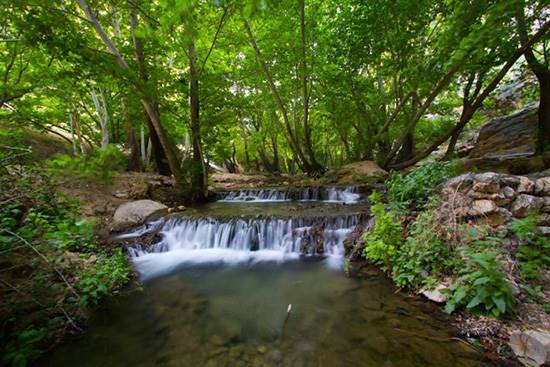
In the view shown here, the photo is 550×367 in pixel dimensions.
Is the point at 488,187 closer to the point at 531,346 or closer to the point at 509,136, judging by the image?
the point at 531,346

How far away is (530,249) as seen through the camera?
2.48 m

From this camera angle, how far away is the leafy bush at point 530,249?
232 centimetres

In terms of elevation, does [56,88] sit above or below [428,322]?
above

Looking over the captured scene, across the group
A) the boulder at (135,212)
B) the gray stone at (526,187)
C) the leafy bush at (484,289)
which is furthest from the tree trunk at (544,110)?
the boulder at (135,212)

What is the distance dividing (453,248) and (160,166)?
1019 cm

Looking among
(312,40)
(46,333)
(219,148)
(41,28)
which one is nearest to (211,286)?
(46,333)

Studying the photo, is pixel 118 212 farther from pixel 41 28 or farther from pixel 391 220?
pixel 391 220

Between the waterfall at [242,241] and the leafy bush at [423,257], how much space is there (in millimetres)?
1235

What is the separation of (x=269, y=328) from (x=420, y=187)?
3485 millimetres

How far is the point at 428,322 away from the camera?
8.18 feet

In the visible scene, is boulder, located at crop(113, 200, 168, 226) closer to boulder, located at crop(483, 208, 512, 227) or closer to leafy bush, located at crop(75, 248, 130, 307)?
leafy bush, located at crop(75, 248, 130, 307)

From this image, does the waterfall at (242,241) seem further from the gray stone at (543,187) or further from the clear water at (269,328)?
the gray stone at (543,187)

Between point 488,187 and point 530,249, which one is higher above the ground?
point 488,187

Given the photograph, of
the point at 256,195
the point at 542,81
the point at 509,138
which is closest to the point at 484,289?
the point at 542,81
